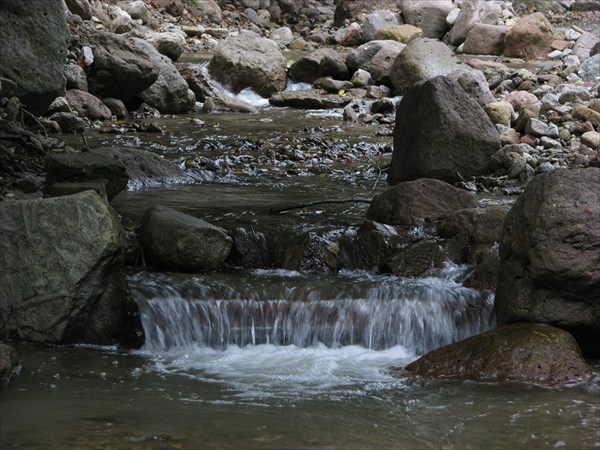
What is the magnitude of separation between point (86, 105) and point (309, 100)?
432 cm

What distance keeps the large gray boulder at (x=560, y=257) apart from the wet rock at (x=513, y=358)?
0.64 feet

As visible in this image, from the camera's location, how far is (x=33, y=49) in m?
9.31

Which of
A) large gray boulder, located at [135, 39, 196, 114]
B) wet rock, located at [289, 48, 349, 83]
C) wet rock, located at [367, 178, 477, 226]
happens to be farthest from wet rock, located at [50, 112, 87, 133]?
wet rock, located at [289, 48, 349, 83]

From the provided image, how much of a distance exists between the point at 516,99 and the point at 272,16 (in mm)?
15170

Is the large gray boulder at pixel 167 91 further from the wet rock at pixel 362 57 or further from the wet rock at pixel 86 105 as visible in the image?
the wet rock at pixel 362 57

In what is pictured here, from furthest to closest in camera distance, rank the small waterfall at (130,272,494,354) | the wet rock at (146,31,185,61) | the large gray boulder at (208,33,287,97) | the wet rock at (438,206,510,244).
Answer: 1. the wet rock at (146,31,185,61)
2. the large gray boulder at (208,33,287,97)
3. the wet rock at (438,206,510,244)
4. the small waterfall at (130,272,494,354)

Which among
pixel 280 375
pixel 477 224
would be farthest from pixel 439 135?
pixel 280 375

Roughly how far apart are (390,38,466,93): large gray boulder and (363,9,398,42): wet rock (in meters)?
6.15

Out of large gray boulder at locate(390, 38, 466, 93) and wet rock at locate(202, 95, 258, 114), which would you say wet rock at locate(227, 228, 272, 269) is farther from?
large gray boulder at locate(390, 38, 466, 93)

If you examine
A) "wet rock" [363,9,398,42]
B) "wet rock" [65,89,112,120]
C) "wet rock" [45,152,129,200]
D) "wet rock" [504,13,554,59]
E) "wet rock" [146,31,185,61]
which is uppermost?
"wet rock" [363,9,398,42]

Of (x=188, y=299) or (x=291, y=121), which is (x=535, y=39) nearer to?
(x=291, y=121)

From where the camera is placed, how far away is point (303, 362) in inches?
219

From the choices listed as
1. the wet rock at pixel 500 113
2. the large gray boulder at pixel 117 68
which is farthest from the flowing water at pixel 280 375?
the large gray boulder at pixel 117 68

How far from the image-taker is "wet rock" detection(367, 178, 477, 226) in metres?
7.64
